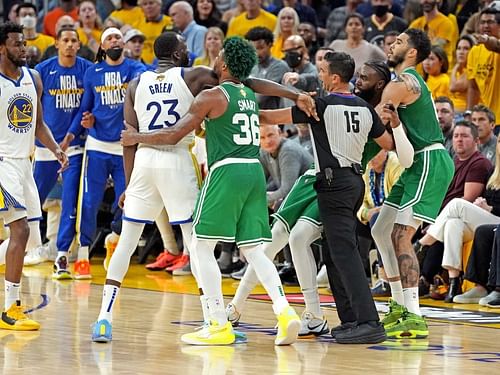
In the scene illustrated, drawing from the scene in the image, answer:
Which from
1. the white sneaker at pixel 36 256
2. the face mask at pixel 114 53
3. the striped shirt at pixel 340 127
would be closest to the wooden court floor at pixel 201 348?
the striped shirt at pixel 340 127

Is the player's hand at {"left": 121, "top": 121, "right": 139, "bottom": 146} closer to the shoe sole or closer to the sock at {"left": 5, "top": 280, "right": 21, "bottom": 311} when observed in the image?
the sock at {"left": 5, "top": 280, "right": 21, "bottom": 311}

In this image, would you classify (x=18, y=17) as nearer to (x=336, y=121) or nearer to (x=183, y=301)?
(x=183, y=301)

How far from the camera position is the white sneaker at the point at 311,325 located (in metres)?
8.20

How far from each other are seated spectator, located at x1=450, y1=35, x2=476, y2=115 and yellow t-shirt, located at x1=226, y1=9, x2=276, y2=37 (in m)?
2.99

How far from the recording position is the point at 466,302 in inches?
411

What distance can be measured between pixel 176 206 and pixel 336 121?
1226 millimetres

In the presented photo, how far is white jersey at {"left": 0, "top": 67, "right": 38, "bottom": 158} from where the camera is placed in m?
8.64

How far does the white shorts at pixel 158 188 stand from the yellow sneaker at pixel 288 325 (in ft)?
3.18

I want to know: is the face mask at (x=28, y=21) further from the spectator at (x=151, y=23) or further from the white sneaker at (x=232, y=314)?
the white sneaker at (x=232, y=314)

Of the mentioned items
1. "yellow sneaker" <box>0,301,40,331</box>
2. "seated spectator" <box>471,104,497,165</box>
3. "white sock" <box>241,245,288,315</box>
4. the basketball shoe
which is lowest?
the basketball shoe

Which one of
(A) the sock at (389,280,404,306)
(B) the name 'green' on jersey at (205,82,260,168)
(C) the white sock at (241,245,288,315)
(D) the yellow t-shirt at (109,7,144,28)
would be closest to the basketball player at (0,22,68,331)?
(B) the name 'green' on jersey at (205,82,260,168)

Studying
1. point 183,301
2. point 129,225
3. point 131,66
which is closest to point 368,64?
point 129,225

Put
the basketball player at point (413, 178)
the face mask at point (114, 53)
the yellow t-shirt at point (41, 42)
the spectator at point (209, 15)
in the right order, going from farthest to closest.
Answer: the spectator at point (209, 15) < the yellow t-shirt at point (41, 42) < the face mask at point (114, 53) < the basketball player at point (413, 178)

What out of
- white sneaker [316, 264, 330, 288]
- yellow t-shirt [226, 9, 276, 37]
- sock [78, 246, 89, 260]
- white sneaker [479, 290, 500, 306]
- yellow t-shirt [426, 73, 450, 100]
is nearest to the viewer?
white sneaker [479, 290, 500, 306]
